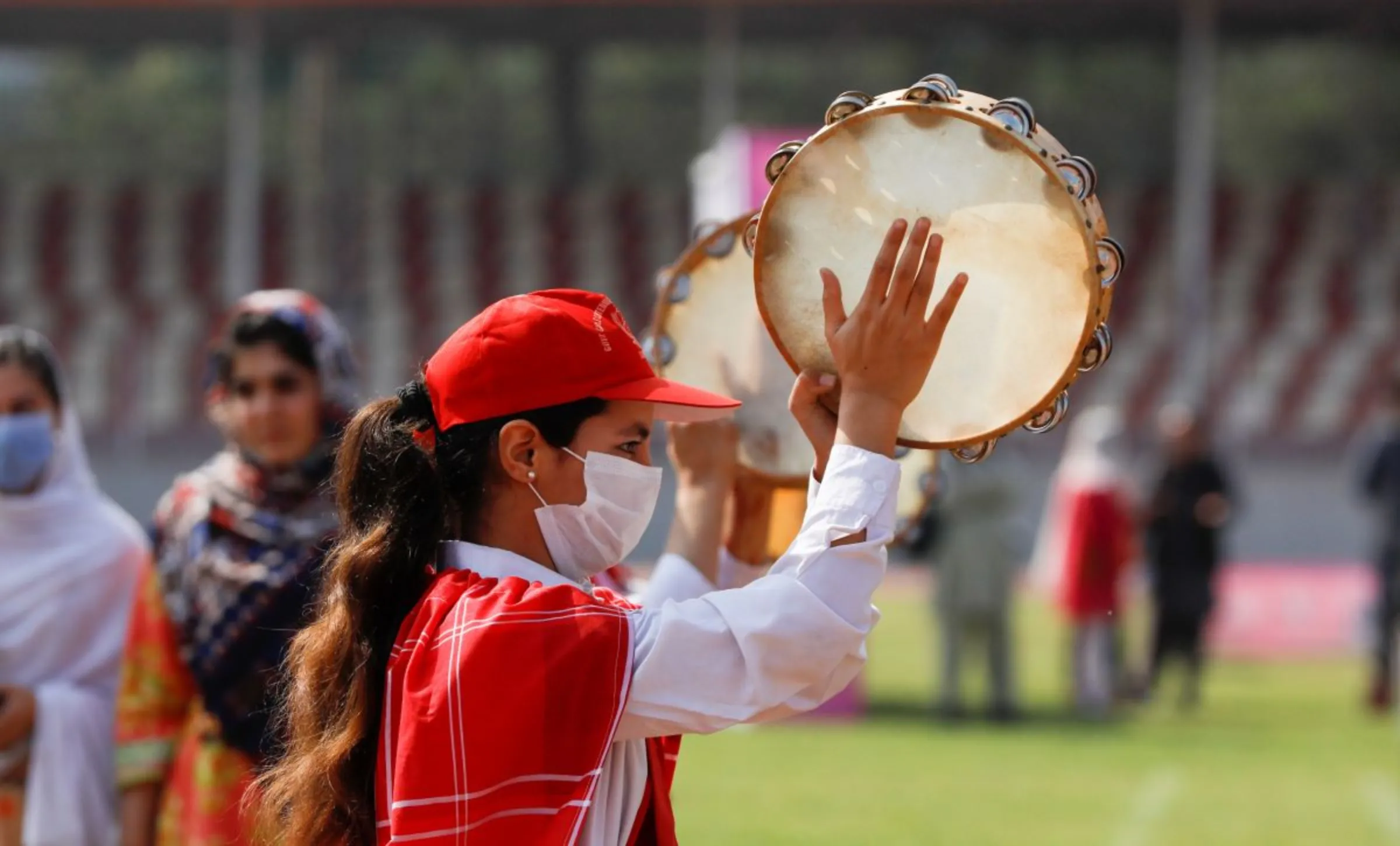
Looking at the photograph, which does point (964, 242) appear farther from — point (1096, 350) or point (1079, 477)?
point (1079, 477)

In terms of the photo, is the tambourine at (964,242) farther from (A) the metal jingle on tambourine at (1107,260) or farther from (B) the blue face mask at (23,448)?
(B) the blue face mask at (23,448)

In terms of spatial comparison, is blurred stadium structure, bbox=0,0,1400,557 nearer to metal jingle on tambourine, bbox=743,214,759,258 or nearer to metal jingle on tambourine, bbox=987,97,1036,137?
metal jingle on tambourine, bbox=743,214,759,258

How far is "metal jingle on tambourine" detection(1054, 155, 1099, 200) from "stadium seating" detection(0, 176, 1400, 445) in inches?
755

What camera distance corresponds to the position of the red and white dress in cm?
241

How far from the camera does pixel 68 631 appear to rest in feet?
13.7

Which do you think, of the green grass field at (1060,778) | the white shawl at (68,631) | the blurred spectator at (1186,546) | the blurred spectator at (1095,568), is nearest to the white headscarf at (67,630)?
the white shawl at (68,631)

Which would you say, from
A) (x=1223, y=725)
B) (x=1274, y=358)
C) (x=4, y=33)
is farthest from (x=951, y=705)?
(x=4, y=33)

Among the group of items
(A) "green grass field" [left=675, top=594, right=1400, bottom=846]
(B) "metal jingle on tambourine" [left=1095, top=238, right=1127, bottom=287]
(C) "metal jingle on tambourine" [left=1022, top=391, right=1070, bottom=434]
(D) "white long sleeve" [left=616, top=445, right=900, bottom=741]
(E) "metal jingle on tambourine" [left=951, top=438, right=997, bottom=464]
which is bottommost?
(A) "green grass field" [left=675, top=594, right=1400, bottom=846]

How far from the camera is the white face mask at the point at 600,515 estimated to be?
2.63 metres

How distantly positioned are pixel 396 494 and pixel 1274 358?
21.0 meters

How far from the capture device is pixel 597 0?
1988 centimetres

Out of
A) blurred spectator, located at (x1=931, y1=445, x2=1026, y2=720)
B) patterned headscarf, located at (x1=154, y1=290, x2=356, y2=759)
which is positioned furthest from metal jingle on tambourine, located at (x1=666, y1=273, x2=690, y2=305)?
blurred spectator, located at (x1=931, y1=445, x2=1026, y2=720)

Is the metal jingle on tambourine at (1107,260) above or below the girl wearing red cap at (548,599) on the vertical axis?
above

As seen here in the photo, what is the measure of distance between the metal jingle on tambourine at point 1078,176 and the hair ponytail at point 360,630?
0.90 meters
